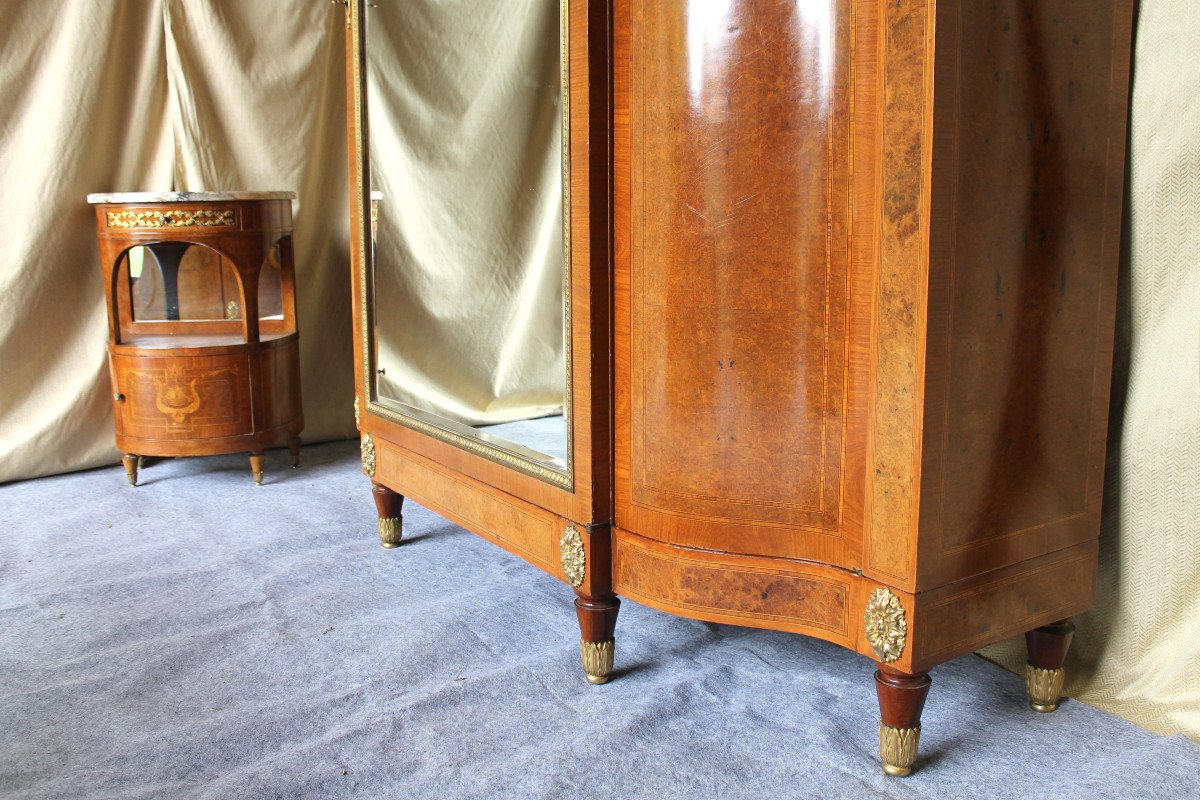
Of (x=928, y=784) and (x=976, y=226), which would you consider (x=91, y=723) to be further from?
(x=976, y=226)

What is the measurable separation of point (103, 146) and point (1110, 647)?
309cm

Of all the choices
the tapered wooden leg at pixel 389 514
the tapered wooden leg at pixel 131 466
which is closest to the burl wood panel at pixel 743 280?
the tapered wooden leg at pixel 389 514

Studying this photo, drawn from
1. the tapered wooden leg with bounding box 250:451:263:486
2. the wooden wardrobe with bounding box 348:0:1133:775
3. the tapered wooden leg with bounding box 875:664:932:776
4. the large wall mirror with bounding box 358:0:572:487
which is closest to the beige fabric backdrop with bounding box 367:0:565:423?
the large wall mirror with bounding box 358:0:572:487

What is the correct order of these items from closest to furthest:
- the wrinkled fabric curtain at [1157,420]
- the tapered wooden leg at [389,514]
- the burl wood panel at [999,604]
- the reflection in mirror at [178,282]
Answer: the burl wood panel at [999,604] < the wrinkled fabric curtain at [1157,420] < the tapered wooden leg at [389,514] < the reflection in mirror at [178,282]

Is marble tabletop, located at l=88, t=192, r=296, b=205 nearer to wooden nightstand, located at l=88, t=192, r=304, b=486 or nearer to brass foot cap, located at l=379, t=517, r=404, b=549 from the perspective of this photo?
wooden nightstand, located at l=88, t=192, r=304, b=486

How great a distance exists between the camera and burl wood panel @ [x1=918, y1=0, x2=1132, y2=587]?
1.43m

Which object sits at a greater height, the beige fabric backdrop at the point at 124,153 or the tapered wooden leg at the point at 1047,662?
the beige fabric backdrop at the point at 124,153

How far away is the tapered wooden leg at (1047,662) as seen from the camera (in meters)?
1.75

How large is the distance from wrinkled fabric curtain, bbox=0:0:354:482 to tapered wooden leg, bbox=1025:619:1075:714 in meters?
2.73

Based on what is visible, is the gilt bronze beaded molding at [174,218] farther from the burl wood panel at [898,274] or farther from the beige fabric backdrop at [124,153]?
the burl wood panel at [898,274]

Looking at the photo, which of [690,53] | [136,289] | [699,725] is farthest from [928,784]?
[136,289]

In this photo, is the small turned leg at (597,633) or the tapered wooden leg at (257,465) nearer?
the small turned leg at (597,633)

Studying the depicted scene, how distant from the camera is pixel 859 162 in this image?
58.6 inches

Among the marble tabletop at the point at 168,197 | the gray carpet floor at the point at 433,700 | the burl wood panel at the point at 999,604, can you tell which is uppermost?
the marble tabletop at the point at 168,197
